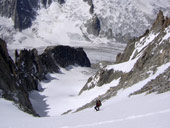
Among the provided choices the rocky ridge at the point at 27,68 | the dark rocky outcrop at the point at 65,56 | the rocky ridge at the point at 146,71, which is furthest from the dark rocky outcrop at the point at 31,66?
the rocky ridge at the point at 146,71

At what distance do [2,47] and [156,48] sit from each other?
2571cm

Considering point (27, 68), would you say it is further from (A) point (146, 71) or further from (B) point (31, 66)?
(A) point (146, 71)

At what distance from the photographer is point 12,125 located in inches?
715

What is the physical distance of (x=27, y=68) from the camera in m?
83.9

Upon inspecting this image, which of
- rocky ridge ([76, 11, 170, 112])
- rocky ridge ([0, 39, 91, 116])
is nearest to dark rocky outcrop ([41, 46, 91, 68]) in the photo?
rocky ridge ([0, 39, 91, 116])

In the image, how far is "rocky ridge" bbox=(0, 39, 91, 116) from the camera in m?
38.3

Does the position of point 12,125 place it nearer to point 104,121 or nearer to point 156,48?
point 104,121

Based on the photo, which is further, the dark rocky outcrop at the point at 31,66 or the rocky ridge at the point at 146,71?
the dark rocky outcrop at the point at 31,66

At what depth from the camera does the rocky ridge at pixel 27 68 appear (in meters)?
38.3

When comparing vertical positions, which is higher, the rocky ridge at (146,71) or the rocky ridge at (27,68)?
the rocky ridge at (146,71)

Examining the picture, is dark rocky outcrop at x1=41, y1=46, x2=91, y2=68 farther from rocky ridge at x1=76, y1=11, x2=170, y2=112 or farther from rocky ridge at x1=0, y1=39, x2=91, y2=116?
rocky ridge at x1=76, y1=11, x2=170, y2=112

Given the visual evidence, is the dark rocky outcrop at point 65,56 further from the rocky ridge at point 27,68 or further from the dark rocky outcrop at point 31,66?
the dark rocky outcrop at point 31,66

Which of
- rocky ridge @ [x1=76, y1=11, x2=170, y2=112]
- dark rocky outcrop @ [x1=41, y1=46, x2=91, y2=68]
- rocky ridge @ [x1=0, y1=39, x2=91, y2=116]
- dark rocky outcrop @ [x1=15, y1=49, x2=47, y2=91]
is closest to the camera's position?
rocky ridge @ [x1=76, y1=11, x2=170, y2=112]

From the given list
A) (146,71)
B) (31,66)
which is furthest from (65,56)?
(146,71)
